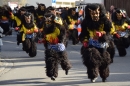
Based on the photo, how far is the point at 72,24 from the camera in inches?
832

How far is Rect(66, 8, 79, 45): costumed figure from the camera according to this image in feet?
67.7

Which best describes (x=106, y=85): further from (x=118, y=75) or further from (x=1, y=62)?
(x=1, y=62)

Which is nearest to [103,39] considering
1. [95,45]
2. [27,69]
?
[95,45]

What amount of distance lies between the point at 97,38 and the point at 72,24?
11216 mm

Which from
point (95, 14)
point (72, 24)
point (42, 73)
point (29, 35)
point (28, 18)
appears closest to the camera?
point (95, 14)

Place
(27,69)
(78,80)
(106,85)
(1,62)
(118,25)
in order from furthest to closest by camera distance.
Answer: (118,25), (1,62), (27,69), (78,80), (106,85)

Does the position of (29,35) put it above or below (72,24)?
above

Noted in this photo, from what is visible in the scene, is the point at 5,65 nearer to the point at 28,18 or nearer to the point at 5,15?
the point at 28,18

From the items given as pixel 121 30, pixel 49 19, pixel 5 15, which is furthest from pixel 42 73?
pixel 5 15

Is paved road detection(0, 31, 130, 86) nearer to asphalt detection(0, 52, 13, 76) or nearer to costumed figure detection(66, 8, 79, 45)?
asphalt detection(0, 52, 13, 76)

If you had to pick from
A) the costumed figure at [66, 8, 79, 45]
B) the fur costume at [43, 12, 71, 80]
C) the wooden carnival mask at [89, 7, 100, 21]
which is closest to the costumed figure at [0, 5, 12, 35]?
the costumed figure at [66, 8, 79, 45]

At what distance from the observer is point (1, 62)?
557 inches

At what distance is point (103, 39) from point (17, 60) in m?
5.63

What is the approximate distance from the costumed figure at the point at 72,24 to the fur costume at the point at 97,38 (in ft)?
33.8
